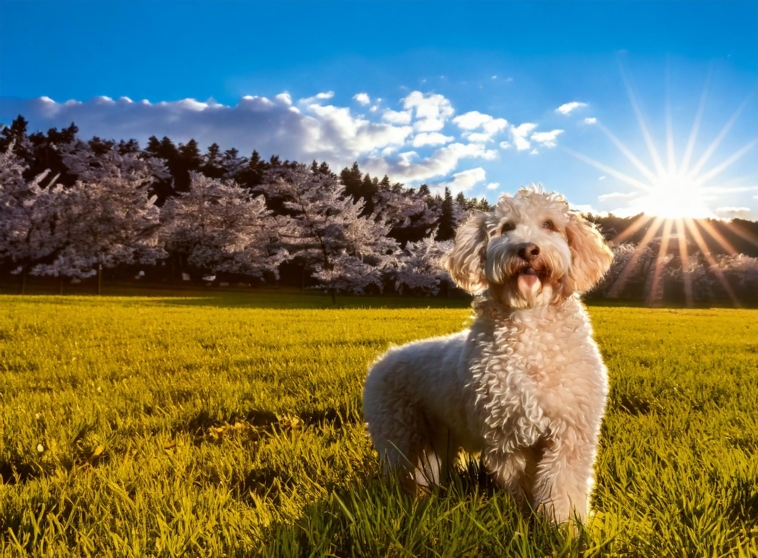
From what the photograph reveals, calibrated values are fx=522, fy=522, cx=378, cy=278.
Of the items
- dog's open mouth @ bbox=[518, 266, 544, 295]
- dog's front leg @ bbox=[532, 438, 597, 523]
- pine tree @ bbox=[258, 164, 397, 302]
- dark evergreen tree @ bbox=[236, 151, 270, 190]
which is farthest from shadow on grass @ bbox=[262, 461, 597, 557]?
dark evergreen tree @ bbox=[236, 151, 270, 190]

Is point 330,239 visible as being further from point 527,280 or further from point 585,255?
point 527,280

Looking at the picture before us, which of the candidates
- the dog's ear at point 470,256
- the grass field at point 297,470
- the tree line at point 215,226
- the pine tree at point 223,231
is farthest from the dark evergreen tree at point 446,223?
the dog's ear at point 470,256

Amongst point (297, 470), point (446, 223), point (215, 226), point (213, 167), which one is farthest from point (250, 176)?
point (297, 470)

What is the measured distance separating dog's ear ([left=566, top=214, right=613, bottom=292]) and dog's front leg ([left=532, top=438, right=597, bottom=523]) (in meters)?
0.93

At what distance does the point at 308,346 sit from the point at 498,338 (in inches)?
289

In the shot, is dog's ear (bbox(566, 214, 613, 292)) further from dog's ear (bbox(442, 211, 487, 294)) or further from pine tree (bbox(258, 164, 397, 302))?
pine tree (bbox(258, 164, 397, 302))

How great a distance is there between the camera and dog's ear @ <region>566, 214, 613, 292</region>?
10.7ft

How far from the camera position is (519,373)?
2.99 metres

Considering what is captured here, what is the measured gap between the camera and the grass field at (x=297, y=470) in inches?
98.3

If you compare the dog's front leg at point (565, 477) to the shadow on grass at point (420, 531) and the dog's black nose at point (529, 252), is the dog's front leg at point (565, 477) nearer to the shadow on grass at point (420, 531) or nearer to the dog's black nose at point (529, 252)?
the shadow on grass at point (420, 531)

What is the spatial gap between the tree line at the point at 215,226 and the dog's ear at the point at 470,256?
2856 centimetres

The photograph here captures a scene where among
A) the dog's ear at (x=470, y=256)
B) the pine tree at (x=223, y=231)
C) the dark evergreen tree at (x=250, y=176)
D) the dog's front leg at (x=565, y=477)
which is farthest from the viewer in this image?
the dark evergreen tree at (x=250, y=176)

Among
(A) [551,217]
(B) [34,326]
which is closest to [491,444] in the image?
(A) [551,217]

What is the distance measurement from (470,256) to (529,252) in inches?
19.0
